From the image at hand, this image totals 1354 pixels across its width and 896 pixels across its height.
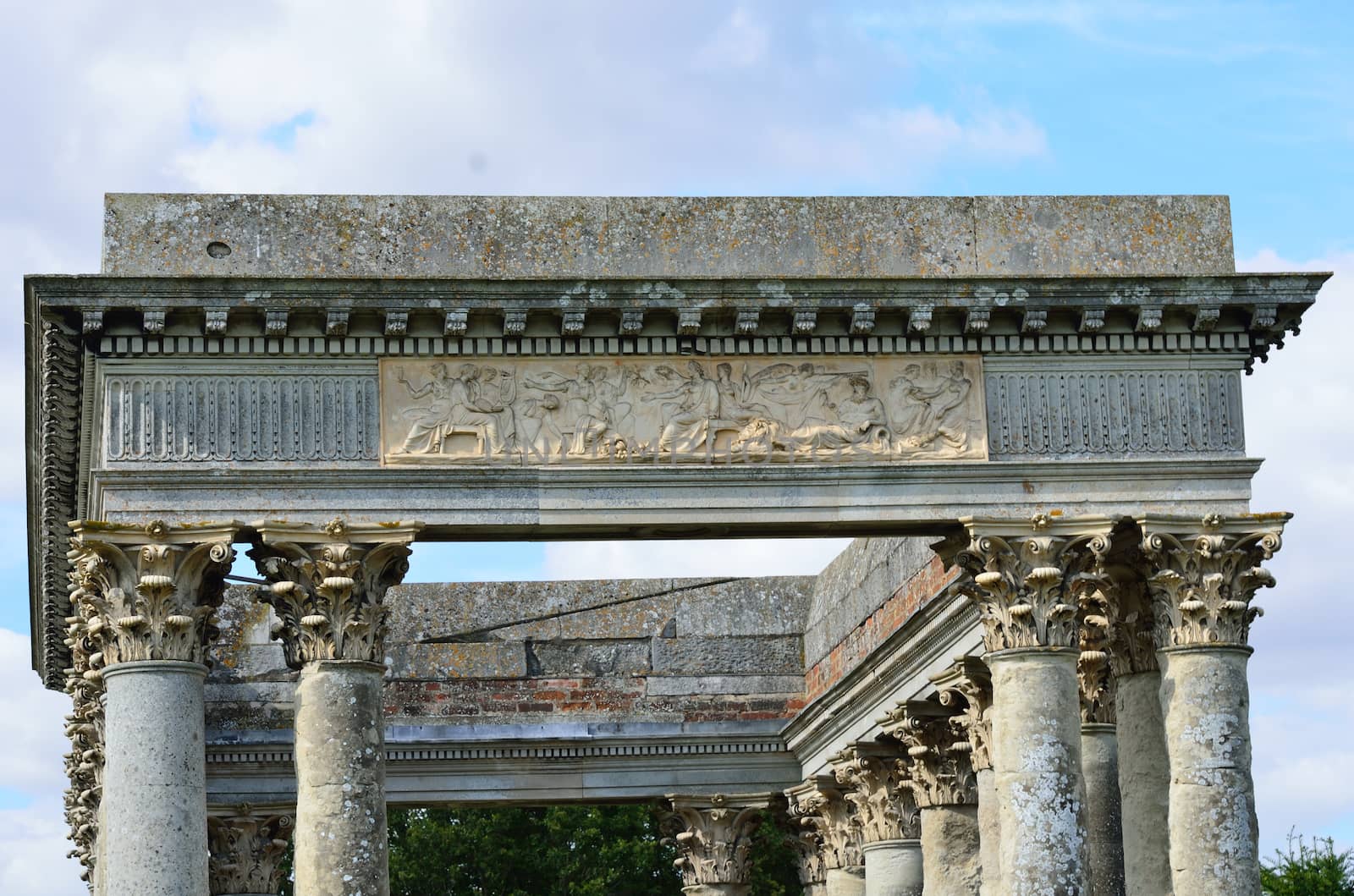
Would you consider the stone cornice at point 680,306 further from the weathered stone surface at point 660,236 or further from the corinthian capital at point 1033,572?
the corinthian capital at point 1033,572

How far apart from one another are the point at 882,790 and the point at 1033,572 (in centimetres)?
1024

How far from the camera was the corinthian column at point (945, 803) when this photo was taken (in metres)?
27.3

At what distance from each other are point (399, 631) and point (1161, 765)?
14.2m

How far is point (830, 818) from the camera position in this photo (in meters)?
32.1

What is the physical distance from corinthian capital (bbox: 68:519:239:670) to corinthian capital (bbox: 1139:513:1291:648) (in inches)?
296

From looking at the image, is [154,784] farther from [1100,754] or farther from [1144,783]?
[1100,754]

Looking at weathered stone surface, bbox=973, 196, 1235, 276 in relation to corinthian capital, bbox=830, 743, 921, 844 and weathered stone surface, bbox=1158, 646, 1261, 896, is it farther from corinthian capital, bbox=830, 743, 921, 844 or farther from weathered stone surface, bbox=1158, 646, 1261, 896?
corinthian capital, bbox=830, 743, 921, 844

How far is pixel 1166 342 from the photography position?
67.4 feet

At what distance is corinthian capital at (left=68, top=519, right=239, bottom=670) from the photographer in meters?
19.1

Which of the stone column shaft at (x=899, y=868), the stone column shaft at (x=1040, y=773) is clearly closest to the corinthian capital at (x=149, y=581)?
the stone column shaft at (x=1040, y=773)

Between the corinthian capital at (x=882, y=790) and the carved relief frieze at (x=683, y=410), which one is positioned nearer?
the carved relief frieze at (x=683, y=410)

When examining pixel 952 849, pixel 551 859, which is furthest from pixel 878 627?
pixel 551 859

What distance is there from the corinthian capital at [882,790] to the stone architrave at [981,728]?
321 centimetres

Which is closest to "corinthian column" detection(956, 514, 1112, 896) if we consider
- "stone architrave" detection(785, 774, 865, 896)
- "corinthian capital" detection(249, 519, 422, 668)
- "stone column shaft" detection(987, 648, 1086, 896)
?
"stone column shaft" detection(987, 648, 1086, 896)
